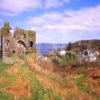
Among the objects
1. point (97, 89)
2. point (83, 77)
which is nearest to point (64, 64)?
point (83, 77)

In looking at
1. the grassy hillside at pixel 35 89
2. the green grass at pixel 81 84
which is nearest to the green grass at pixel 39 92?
the grassy hillside at pixel 35 89

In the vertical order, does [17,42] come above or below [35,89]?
above

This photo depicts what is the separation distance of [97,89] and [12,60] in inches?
585

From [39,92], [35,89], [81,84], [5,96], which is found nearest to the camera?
[39,92]

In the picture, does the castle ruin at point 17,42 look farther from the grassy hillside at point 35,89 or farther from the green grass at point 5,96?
the green grass at point 5,96

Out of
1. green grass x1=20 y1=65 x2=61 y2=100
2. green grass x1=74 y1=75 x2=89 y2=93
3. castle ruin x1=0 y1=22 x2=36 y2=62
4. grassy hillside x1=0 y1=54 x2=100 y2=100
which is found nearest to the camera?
green grass x1=20 y1=65 x2=61 y2=100

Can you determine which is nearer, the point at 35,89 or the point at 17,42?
the point at 35,89

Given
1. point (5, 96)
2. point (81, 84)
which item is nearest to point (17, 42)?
point (81, 84)

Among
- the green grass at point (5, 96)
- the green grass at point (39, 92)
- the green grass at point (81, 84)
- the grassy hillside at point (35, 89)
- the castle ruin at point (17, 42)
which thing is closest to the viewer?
the green grass at point (39, 92)

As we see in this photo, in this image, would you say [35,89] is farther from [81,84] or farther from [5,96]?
[81,84]

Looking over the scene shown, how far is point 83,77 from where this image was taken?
33.4 meters

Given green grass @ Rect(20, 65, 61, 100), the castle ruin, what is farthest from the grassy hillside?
the castle ruin

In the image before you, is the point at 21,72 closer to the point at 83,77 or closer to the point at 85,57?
the point at 83,77

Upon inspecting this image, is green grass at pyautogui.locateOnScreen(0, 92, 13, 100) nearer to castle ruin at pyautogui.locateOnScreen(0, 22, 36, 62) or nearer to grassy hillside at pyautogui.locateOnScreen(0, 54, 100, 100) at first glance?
grassy hillside at pyautogui.locateOnScreen(0, 54, 100, 100)
